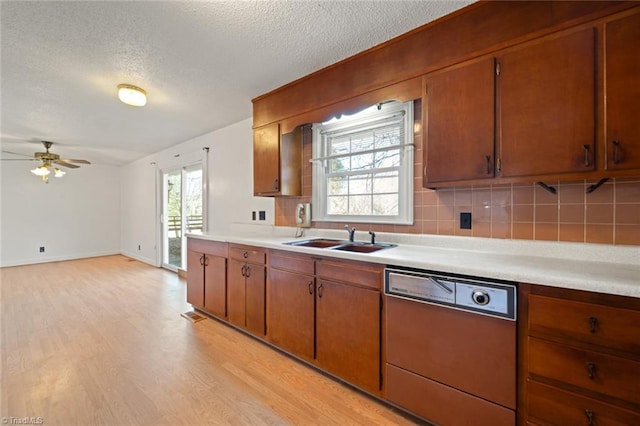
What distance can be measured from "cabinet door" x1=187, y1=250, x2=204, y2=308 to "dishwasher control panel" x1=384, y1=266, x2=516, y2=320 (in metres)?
2.34

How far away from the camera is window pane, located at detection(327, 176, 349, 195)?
2627mm

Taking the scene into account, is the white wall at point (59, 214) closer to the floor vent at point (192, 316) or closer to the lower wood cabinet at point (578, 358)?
the floor vent at point (192, 316)

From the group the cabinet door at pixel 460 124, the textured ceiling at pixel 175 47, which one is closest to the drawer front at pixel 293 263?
the cabinet door at pixel 460 124

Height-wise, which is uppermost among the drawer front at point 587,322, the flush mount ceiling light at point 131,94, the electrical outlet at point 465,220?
the flush mount ceiling light at point 131,94

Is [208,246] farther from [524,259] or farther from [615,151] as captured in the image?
[615,151]

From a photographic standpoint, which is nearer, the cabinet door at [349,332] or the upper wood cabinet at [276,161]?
the cabinet door at [349,332]

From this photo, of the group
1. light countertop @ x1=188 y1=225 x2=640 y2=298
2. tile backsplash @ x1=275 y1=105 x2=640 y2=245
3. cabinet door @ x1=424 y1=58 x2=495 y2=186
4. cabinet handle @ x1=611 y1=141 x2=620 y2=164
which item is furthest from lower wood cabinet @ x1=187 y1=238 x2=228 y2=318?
cabinet handle @ x1=611 y1=141 x2=620 y2=164

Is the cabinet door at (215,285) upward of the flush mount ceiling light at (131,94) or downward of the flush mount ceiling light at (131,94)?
downward

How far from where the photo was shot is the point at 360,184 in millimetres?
2525

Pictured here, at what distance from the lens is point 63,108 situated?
3.14 m

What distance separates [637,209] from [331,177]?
205 centimetres

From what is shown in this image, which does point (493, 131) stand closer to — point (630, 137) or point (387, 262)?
point (630, 137)

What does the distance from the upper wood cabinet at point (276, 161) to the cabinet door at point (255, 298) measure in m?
0.82

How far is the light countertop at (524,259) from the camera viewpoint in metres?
1.12
